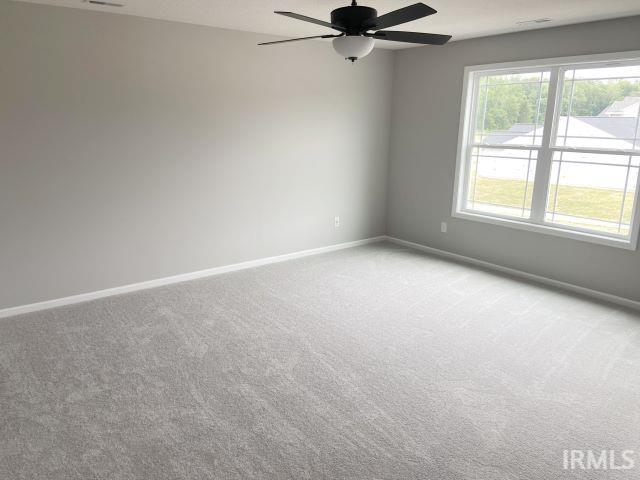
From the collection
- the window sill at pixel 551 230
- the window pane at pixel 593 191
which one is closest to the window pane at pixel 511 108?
A: the window pane at pixel 593 191

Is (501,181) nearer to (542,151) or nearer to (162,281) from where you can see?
(542,151)

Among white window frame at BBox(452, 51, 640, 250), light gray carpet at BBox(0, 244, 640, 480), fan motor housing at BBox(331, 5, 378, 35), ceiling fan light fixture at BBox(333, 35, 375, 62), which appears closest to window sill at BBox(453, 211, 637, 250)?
white window frame at BBox(452, 51, 640, 250)

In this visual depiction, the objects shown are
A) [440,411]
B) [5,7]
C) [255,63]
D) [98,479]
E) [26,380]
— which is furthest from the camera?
[255,63]

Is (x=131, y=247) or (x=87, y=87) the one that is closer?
(x=87, y=87)

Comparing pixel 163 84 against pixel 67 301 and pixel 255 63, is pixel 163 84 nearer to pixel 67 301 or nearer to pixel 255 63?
pixel 255 63

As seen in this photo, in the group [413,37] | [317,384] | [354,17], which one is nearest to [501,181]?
[413,37]

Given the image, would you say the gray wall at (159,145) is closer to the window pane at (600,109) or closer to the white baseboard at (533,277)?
the white baseboard at (533,277)

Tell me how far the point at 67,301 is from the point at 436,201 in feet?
13.4

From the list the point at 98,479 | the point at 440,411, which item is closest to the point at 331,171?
the point at 440,411

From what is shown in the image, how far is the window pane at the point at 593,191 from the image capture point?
414 cm

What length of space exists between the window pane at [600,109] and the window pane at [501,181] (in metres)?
0.44

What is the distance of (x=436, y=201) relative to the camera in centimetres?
563

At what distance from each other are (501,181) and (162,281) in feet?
12.2

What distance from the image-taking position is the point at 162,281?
449cm
